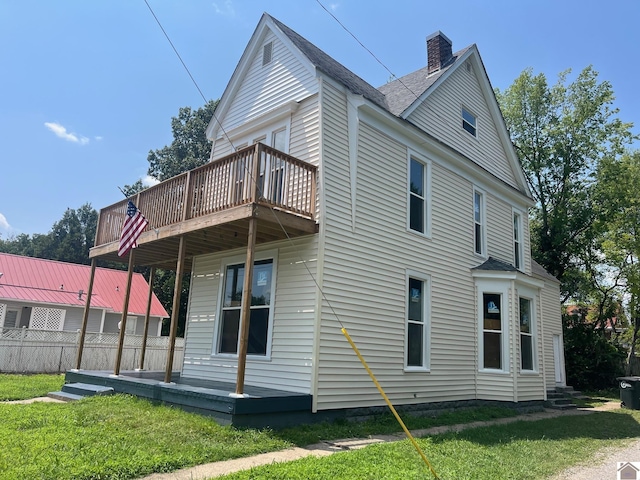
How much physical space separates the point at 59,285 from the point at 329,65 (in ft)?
69.6

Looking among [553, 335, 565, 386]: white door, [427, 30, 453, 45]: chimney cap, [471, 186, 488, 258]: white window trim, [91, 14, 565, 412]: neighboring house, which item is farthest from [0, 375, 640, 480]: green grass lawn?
[427, 30, 453, 45]: chimney cap

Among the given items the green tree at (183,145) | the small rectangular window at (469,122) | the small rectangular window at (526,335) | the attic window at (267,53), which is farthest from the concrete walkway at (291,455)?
the green tree at (183,145)

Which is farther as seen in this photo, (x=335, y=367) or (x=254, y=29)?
(x=254, y=29)

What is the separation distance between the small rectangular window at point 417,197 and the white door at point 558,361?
11244 millimetres

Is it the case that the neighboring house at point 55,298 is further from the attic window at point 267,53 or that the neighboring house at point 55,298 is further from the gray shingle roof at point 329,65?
the gray shingle roof at point 329,65

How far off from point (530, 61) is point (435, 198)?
60.5 ft

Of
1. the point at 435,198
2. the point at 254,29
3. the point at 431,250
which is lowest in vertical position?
the point at 431,250

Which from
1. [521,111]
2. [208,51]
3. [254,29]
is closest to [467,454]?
[208,51]

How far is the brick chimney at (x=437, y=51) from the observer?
543 inches

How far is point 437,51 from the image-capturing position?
13914 mm

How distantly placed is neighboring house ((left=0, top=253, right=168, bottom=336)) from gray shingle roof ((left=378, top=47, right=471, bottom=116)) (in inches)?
783

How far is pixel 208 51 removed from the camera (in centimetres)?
907

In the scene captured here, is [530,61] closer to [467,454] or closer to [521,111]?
[521,111]

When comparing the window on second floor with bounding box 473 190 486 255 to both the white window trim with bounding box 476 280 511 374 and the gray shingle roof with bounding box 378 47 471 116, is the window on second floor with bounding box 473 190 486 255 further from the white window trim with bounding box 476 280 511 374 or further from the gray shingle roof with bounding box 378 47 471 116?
the gray shingle roof with bounding box 378 47 471 116
